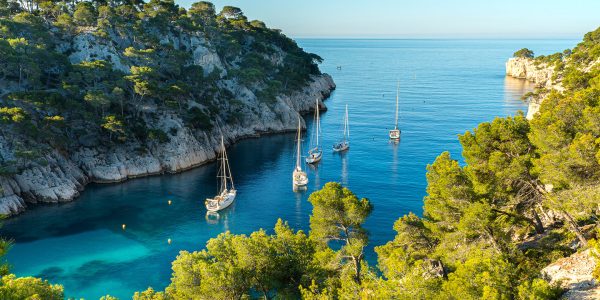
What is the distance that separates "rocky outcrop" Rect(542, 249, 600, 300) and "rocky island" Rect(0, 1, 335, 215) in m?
55.8

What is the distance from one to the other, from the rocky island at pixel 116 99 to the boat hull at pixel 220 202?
54.3 feet

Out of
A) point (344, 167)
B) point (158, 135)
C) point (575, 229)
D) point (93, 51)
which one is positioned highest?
point (93, 51)

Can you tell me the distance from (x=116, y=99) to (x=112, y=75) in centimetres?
598

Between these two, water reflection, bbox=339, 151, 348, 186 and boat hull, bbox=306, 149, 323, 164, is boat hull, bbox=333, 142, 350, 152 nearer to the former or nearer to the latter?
water reflection, bbox=339, 151, 348, 186

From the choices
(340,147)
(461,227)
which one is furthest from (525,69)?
(461,227)

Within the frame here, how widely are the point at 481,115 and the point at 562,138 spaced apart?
8362 centimetres

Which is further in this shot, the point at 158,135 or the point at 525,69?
the point at 525,69

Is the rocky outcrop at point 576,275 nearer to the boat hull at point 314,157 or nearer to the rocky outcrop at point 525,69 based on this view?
the boat hull at point 314,157

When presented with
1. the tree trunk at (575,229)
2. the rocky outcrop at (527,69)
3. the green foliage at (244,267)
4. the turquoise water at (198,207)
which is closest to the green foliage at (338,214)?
the green foliage at (244,267)

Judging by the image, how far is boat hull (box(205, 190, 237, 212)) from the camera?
53875 mm

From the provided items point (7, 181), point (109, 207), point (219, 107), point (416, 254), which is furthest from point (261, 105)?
point (416, 254)

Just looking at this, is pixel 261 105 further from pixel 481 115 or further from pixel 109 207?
pixel 481 115

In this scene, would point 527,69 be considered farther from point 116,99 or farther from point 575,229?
point 575,229

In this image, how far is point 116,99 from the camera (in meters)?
67.8
